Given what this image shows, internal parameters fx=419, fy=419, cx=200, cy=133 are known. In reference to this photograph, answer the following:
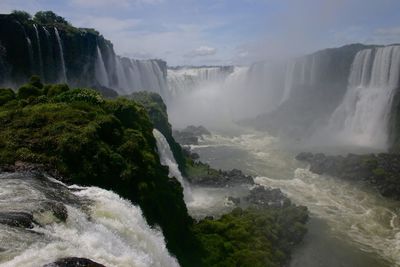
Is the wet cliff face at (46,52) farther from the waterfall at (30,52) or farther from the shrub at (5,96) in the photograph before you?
the shrub at (5,96)

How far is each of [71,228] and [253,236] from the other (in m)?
15.7

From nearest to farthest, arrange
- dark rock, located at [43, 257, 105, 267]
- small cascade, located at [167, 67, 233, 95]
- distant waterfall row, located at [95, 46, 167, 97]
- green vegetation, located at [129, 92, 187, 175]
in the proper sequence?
dark rock, located at [43, 257, 105, 267] < green vegetation, located at [129, 92, 187, 175] < distant waterfall row, located at [95, 46, 167, 97] < small cascade, located at [167, 67, 233, 95]

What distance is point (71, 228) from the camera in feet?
41.9

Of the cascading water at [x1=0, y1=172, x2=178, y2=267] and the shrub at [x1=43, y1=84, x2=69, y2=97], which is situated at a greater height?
the shrub at [x1=43, y1=84, x2=69, y2=97]

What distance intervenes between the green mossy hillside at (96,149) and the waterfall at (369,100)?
141 ft

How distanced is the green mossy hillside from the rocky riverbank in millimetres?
23231

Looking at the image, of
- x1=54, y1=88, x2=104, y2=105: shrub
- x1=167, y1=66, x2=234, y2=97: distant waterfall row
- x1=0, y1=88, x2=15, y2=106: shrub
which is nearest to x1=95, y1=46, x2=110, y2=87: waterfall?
x1=167, y1=66, x2=234, y2=97: distant waterfall row

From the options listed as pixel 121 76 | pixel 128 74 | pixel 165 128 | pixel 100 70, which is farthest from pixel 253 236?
pixel 128 74

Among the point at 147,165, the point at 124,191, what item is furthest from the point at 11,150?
the point at 147,165

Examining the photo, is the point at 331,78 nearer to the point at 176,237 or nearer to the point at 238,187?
the point at 238,187

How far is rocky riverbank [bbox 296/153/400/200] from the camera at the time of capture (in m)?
39.3

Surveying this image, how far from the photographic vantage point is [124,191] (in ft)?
62.8

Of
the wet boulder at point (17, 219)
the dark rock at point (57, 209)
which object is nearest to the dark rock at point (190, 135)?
the dark rock at point (57, 209)

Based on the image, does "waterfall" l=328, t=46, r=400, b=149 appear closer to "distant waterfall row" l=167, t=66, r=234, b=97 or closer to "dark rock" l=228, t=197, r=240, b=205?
"dark rock" l=228, t=197, r=240, b=205
